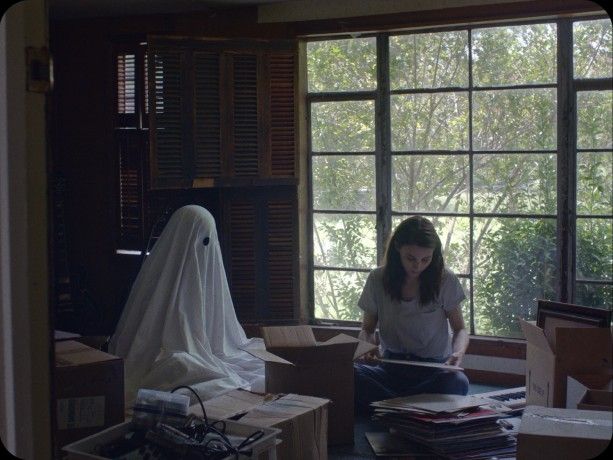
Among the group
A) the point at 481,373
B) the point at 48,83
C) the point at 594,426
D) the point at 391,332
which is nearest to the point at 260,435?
the point at 594,426

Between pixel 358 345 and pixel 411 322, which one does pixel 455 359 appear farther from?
pixel 358 345

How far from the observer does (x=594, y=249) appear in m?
4.34

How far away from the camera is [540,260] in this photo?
4410 millimetres

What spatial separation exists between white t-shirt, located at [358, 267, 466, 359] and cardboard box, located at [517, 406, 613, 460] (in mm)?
1578

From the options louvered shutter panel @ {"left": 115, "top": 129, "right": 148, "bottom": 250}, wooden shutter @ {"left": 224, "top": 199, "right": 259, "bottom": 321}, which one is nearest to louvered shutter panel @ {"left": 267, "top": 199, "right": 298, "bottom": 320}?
wooden shutter @ {"left": 224, "top": 199, "right": 259, "bottom": 321}

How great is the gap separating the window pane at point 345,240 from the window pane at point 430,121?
19.9 inches

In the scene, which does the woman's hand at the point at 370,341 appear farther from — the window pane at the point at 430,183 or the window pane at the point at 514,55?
the window pane at the point at 514,55

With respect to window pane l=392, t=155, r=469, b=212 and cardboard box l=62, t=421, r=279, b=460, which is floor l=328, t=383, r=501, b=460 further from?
window pane l=392, t=155, r=469, b=212

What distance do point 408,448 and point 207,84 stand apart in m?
2.47

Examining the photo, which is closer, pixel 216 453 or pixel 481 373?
pixel 216 453

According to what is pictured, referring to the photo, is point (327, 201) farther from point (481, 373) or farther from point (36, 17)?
point (36, 17)

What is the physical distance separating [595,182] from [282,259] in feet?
5.90

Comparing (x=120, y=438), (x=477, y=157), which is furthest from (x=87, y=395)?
(x=477, y=157)

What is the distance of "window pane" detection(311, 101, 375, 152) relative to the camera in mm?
4723
